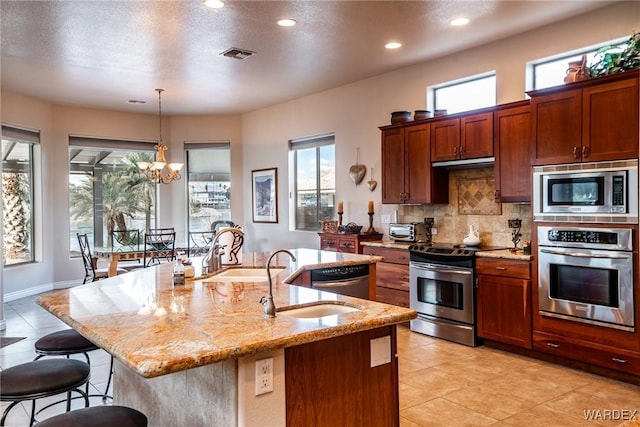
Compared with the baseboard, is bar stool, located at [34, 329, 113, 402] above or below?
above

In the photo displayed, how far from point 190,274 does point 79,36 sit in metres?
3.03

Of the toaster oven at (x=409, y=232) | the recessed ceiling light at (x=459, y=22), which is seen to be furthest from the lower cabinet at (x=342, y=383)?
the toaster oven at (x=409, y=232)

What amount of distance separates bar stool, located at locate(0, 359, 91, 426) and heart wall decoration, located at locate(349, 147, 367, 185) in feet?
15.0

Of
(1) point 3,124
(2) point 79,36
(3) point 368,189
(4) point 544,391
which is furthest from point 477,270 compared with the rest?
(1) point 3,124

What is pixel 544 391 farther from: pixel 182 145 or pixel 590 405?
pixel 182 145

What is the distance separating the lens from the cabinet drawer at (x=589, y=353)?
3.47 metres

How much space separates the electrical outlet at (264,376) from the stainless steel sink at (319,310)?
529 mm

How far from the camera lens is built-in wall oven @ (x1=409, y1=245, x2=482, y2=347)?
177 inches

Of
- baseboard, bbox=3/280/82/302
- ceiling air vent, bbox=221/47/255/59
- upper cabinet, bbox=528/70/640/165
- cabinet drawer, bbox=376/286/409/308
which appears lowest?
baseboard, bbox=3/280/82/302

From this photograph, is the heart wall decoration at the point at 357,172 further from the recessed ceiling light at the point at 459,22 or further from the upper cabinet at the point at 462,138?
the recessed ceiling light at the point at 459,22

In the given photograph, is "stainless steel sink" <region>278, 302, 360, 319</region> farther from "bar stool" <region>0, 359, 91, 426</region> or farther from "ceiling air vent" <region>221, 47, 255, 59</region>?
"ceiling air vent" <region>221, 47, 255, 59</region>

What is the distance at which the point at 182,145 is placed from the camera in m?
8.71

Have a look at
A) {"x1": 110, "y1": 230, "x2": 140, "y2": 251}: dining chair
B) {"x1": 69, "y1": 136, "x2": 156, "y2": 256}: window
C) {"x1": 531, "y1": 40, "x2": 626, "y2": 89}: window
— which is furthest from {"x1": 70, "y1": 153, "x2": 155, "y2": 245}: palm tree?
{"x1": 531, "y1": 40, "x2": 626, "y2": 89}: window

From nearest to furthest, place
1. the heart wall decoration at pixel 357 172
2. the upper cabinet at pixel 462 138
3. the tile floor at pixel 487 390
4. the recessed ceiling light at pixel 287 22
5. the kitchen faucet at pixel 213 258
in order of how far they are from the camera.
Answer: the tile floor at pixel 487 390, the kitchen faucet at pixel 213 258, the recessed ceiling light at pixel 287 22, the upper cabinet at pixel 462 138, the heart wall decoration at pixel 357 172
